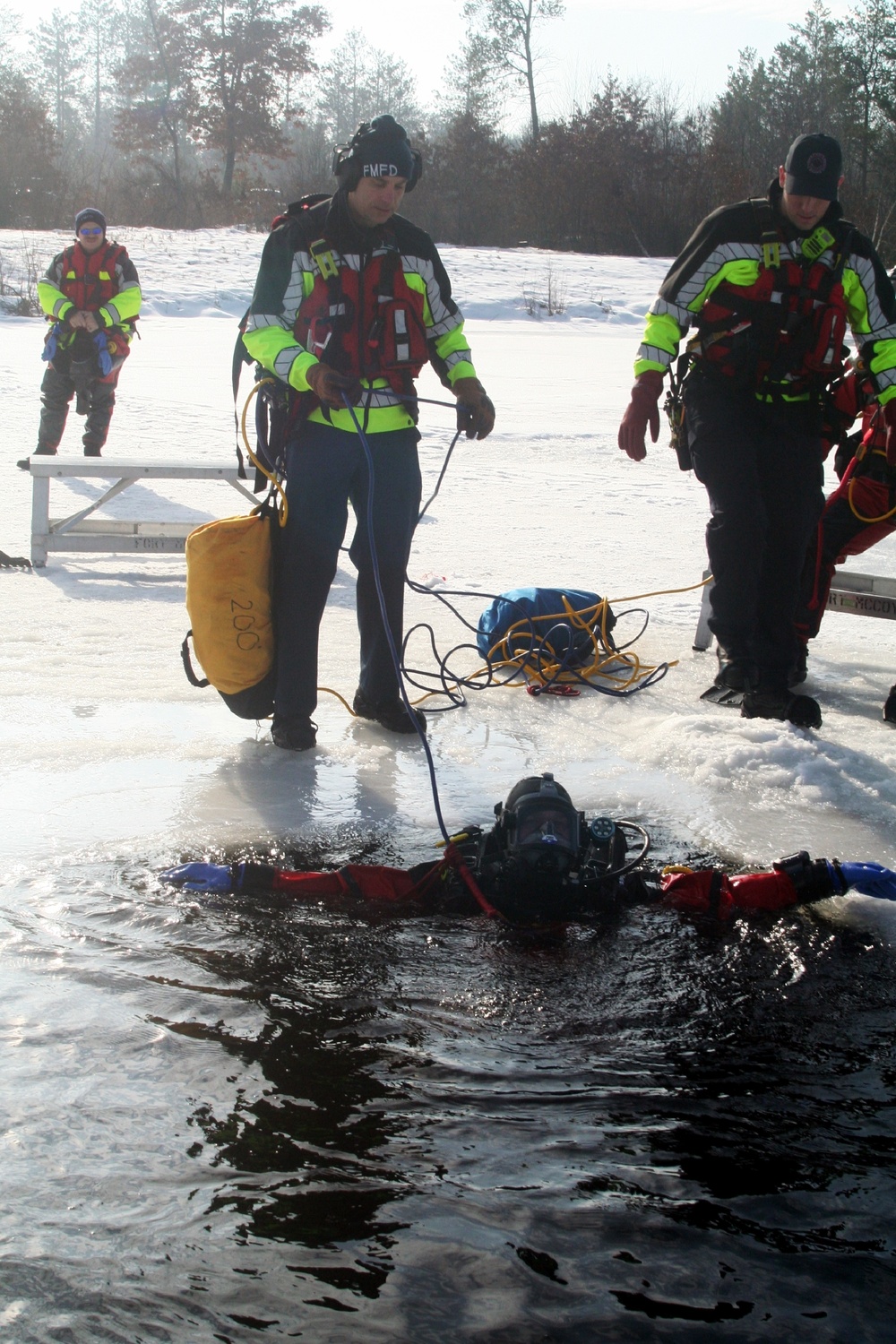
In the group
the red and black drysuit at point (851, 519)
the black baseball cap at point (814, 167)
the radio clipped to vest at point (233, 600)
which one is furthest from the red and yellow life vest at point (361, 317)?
the red and black drysuit at point (851, 519)

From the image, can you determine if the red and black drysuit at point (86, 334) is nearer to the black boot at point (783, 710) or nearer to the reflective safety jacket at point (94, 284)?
the reflective safety jacket at point (94, 284)

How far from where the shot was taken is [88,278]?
873 centimetres

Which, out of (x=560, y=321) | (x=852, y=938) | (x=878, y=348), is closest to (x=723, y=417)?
(x=878, y=348)

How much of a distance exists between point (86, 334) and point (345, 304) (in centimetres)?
561

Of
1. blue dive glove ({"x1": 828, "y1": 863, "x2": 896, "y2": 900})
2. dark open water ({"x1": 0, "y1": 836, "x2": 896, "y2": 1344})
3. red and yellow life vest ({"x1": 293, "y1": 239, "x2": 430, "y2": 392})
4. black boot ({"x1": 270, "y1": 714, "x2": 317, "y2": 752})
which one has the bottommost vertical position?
dark open water ({"x1": 0, "y1": 836, "x2": 896, "y2": 1344})

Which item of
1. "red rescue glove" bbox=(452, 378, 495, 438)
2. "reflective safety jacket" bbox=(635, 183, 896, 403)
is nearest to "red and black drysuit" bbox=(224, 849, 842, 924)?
"red rescue glove" bbox=(452, 378, 495, 438)

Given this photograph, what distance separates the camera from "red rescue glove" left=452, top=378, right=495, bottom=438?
387cm

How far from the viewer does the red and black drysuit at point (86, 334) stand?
8562mm

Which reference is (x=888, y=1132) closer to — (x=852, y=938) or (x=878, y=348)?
(x=852, y=938)

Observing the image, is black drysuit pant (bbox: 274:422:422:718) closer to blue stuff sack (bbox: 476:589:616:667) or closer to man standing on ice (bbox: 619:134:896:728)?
man standing on ice (bbox: 619:134:896:728)

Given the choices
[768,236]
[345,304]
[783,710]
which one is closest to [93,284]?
[345,304]

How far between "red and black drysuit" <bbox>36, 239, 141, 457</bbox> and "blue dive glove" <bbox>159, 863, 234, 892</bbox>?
254 inches

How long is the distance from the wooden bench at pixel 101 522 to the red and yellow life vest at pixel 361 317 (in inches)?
104

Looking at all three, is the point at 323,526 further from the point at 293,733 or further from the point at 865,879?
the point at 865,879
